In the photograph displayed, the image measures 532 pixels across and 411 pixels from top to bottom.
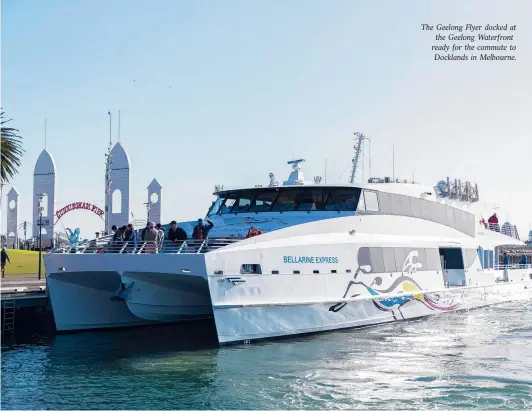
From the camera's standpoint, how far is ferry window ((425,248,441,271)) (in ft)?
63.0

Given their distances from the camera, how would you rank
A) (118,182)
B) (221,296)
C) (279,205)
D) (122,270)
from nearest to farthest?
(221,296) < (122,270) < (279,205) < (118,182)

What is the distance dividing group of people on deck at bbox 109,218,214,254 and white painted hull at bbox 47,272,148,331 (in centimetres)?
82

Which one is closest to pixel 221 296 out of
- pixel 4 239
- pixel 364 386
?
pixel 364 386

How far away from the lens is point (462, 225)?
2208cm

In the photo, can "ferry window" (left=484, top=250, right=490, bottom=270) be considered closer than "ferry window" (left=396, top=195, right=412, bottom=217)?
No

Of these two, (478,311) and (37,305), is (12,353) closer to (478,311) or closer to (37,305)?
(37,305)

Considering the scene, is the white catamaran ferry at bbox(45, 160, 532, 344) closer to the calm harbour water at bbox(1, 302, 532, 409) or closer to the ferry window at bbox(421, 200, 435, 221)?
the ferry window at bbox(421, 200, 435, 221)

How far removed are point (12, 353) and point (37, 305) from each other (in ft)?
13.1

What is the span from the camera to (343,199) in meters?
17.3

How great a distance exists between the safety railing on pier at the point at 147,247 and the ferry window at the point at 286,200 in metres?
2.41

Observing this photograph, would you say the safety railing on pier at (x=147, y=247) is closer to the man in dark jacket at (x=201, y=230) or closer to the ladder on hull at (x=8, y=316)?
the man in dark jacket at (x=201, y=230)

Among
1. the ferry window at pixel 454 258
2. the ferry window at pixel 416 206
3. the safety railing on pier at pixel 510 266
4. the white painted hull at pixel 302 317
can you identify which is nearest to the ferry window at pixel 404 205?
the ferry window at pixel 416 206

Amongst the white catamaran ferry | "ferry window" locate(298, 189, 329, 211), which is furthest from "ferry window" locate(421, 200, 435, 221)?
"ferry window" locate(298, 189, 329, 211)

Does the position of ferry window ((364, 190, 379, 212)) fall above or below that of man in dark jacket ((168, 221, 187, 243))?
above
